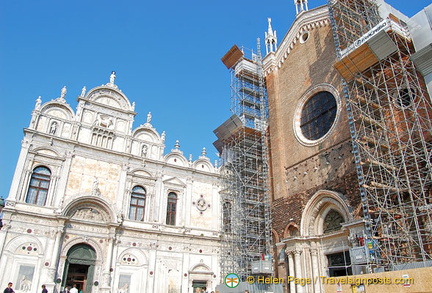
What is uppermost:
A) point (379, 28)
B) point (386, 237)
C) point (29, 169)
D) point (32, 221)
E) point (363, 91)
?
point (379, 28)

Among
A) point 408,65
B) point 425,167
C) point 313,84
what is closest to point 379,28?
point 408,65

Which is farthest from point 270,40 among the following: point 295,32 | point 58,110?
point 58,110

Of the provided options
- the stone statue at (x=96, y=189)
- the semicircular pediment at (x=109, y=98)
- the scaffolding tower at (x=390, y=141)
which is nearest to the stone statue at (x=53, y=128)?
the semicircular pediment at (x=109, y=98)

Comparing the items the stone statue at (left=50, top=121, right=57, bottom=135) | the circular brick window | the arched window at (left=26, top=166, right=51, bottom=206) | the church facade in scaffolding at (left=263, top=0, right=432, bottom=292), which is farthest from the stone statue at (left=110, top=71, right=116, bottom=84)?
the circular brick window

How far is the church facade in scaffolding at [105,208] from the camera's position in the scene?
18.6 m

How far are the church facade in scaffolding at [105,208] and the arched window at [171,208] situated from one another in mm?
71

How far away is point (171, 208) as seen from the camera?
23.5m

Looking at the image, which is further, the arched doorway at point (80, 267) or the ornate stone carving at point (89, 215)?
the ornate stone carving at point (89, 215)

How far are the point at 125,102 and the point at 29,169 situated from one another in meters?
7.56

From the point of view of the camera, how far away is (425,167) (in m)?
12.3

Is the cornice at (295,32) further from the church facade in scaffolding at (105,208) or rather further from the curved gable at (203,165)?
the church facade in scaffolding at (105,208)

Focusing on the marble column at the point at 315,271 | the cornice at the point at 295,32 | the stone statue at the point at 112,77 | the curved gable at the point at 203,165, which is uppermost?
the cornice at the point at 295,32

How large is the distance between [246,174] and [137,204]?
7.27 metres

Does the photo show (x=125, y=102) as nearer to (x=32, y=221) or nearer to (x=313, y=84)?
(x=32, y=221)
